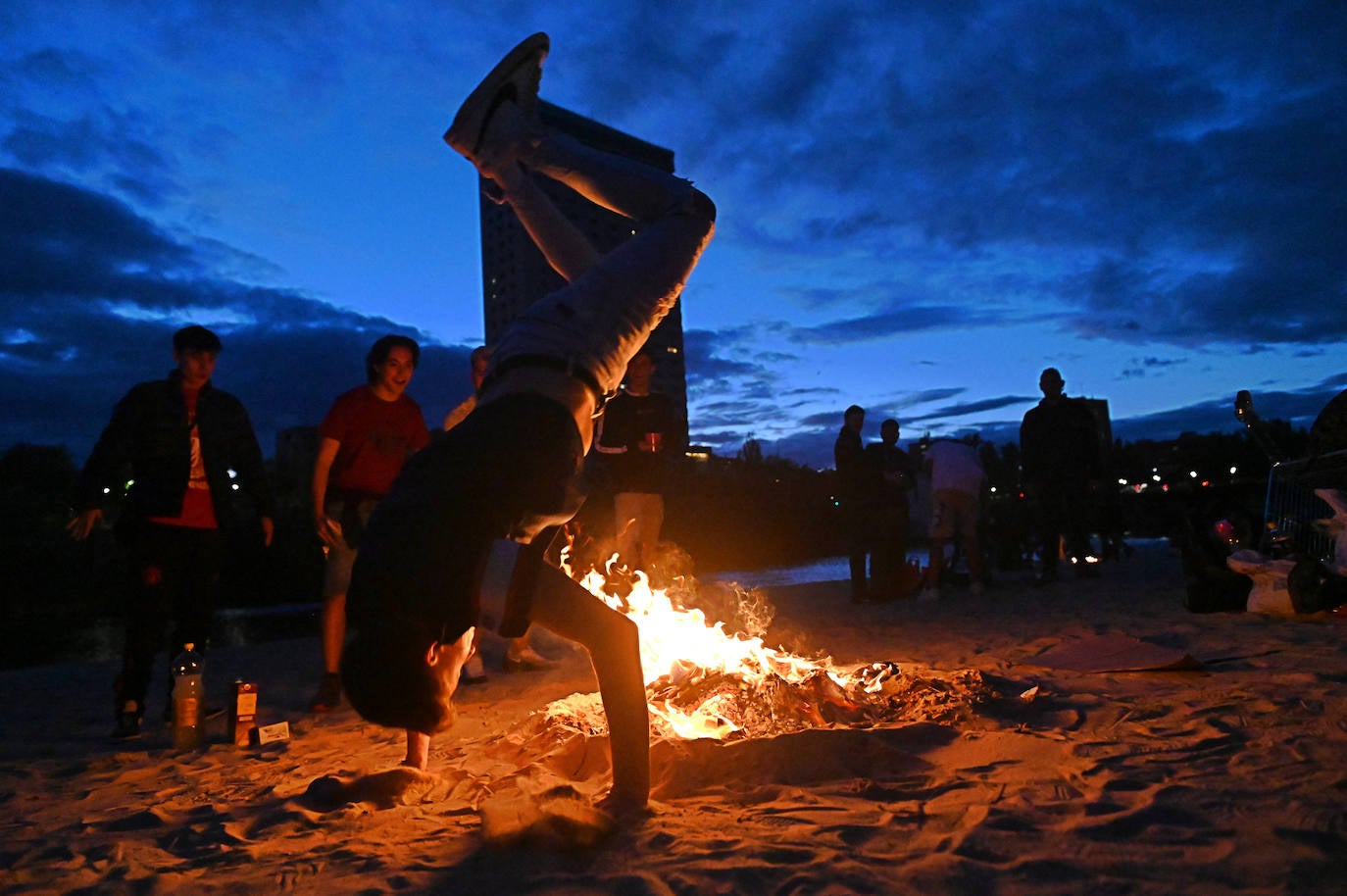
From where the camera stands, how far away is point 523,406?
203cm

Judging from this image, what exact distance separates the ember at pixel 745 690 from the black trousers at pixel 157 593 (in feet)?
6.64

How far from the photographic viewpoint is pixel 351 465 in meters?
4.37

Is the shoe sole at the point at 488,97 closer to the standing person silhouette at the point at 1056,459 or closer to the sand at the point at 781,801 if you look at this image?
the sand at the point at 781,801

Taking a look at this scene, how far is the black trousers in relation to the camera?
4.07m

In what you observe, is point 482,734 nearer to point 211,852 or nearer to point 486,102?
point 211,852

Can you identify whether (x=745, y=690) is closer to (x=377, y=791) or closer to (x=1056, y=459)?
(x=377, y=791)

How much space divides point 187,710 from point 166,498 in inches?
40.8

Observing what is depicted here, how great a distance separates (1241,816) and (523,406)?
225 centimetres

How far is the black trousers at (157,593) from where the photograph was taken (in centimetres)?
407

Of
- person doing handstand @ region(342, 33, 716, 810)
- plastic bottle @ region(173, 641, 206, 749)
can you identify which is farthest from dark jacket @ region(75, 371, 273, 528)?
person doing handstand @ region(342, 33, 716, 810)

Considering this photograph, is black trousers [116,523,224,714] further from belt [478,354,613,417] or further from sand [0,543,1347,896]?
belt [478,354,613,417]

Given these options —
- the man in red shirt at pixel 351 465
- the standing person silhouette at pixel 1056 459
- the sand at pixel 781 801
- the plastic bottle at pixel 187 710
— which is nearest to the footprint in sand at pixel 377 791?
the sand at pixel 781 801

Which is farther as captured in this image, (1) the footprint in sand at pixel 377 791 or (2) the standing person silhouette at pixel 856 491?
(2) the standing person silhouette at pixel 856 491

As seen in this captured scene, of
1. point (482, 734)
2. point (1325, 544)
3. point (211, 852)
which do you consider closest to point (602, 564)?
point (482, 734)
